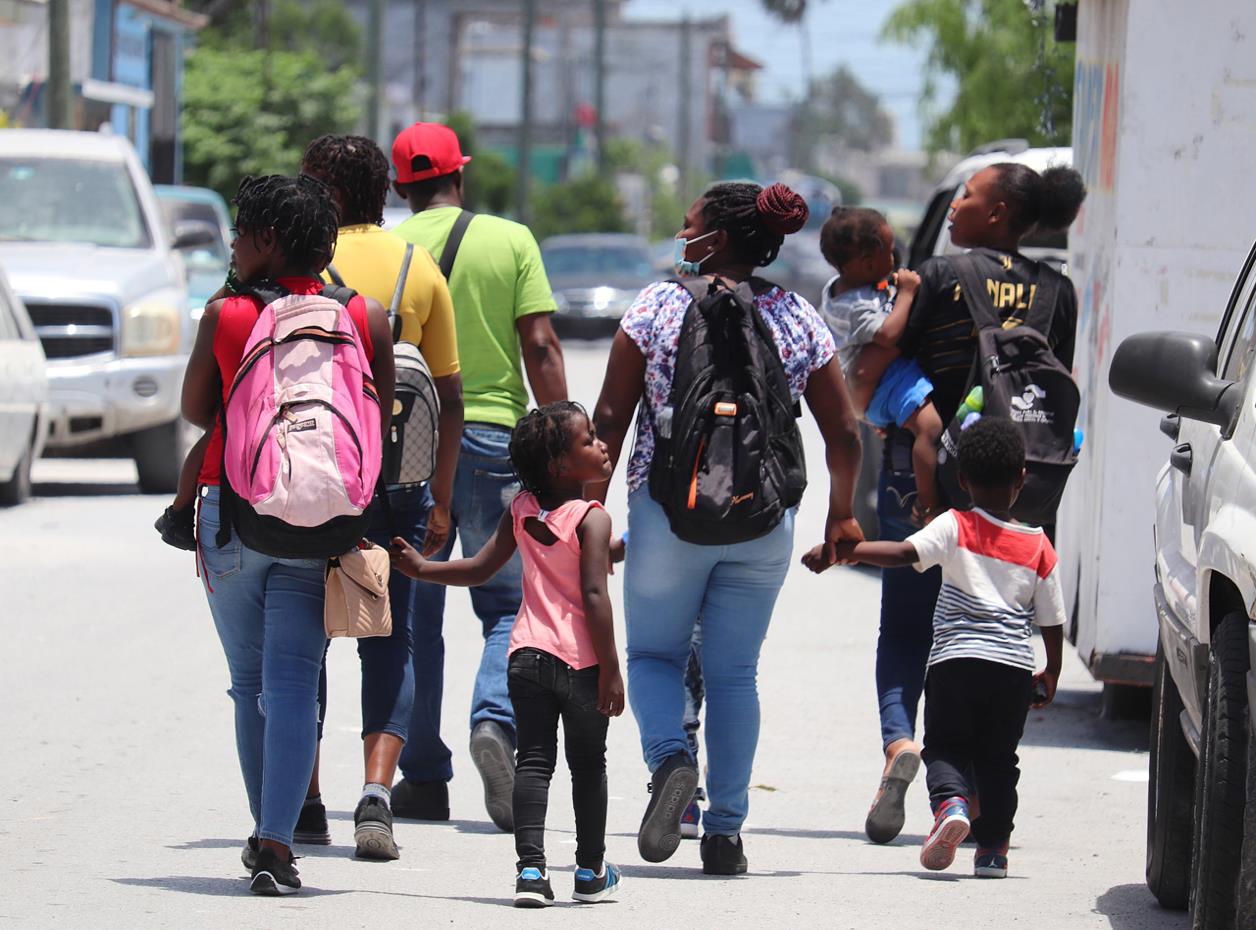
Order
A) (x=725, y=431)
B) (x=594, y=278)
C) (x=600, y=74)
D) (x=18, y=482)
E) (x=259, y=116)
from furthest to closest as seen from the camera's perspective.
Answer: (x=600, y=74), (x=259, y=116), (x=594, y=278), (x=18, y=482), (x=725, y=431)

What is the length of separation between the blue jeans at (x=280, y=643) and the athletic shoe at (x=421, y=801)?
1240 millimetres

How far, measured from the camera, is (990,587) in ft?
19.4

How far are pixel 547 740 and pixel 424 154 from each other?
2.06 metres

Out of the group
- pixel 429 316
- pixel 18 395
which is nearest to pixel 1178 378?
pixel 429 316

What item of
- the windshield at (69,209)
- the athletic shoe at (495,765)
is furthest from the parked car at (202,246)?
the athletic shoe at (495,765)

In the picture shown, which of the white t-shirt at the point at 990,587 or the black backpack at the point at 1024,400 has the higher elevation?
the black backpack at the point at 1024,400

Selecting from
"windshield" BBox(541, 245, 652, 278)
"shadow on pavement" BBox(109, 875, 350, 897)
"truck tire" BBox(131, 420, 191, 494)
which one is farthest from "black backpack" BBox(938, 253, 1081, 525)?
"windshield" BBox(541, 245, 652, 278)

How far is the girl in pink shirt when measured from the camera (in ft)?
A: 17.4

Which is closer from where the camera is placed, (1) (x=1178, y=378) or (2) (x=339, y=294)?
(1) (x=1178, y=378)

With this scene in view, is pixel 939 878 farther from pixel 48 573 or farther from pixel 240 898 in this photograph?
pixel 48 573

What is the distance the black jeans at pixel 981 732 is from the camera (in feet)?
19.3

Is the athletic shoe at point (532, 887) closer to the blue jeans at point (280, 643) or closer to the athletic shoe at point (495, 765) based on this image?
the blue jeans at point (280, 643)

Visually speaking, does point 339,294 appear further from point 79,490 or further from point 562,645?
point 79,490

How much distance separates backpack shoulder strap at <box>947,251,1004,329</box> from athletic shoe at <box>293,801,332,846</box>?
2346mm
